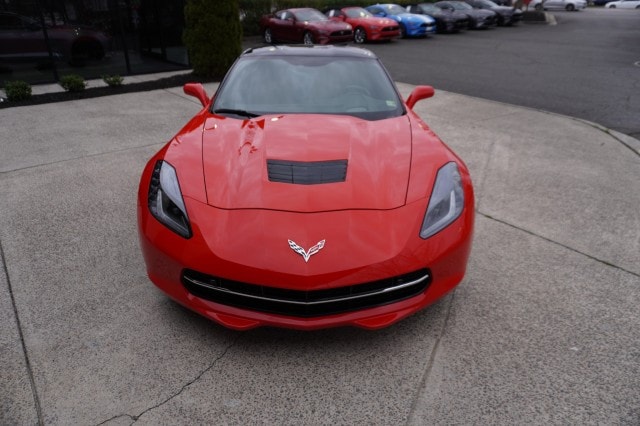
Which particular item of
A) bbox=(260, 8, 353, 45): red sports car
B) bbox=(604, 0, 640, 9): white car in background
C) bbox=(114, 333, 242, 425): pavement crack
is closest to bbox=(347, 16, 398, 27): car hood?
bbox=(260, 8, 353, 45): red sports car

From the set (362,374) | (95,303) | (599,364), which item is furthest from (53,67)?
(599,364)

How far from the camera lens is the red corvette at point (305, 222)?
2.18 m

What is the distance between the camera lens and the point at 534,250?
138 inches

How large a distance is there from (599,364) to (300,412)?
1.60 metres

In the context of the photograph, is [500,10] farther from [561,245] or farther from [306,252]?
[306,252]

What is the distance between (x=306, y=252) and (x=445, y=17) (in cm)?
2227

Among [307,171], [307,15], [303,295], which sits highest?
[307,15]

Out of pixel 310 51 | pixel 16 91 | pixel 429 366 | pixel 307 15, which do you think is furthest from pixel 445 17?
pixel 429 366

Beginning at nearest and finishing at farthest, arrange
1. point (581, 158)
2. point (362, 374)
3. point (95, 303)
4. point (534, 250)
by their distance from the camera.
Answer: point (362, 374) < point (95, 303) < point (534, 250) < point (581, 158)

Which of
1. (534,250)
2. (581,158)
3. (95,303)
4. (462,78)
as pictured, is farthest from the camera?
(462,78)

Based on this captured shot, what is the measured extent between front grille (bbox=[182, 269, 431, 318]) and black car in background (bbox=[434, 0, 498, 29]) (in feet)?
76.7

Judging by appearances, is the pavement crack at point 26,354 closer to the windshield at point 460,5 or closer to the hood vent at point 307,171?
the hood vent at point 307,171

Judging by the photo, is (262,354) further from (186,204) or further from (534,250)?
(534,250)

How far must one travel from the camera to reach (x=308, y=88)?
141 inches
